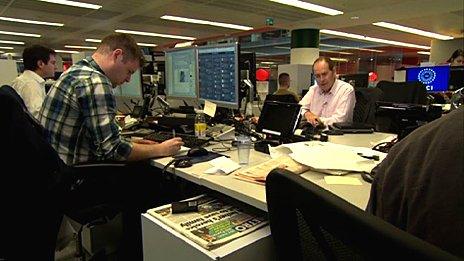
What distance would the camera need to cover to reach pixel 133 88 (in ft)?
9.99

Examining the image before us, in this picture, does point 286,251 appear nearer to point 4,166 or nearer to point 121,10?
point 4,166

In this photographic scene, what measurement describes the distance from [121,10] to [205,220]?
6421 mm

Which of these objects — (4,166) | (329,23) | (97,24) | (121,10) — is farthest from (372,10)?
(4,166)

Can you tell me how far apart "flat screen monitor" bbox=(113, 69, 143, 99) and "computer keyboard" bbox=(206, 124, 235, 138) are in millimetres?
1119

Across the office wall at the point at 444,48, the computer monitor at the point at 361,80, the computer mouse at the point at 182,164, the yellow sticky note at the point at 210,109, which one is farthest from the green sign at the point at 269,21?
the office wall at the point at 444,48

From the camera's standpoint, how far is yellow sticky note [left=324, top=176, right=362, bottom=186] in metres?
Answer: 1.07

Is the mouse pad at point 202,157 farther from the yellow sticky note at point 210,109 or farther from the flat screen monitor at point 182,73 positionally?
the flat screen monitor at point 182,73

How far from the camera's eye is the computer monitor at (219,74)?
1.77 meters

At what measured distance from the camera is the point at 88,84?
1446mm

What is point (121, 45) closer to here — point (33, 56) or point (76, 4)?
point (33, 56)

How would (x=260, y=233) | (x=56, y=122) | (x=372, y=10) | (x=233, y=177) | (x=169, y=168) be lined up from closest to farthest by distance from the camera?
(x=260, y=233) < (x=233, y=177) < (x=169, y=168) < (x=56, y=122) < (x=372, y=10)

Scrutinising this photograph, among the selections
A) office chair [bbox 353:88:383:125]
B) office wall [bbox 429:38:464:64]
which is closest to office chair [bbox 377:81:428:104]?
office chair [bbox 353:88:383:125]

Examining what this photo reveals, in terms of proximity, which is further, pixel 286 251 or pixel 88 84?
pixel 88 84

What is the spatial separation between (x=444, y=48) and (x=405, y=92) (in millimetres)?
9493
